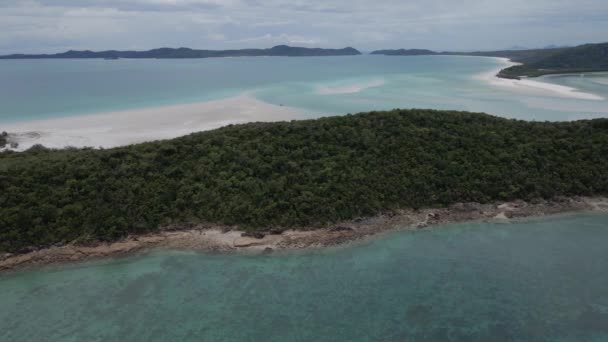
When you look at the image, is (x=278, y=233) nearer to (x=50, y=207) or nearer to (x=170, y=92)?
(x=50, y=207)

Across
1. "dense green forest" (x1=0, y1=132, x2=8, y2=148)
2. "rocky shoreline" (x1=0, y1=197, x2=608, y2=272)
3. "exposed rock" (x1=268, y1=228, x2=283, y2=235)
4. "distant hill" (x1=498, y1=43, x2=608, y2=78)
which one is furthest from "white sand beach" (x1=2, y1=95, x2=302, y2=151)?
"distant hill" (x1=498, y1=43, x2=608, y2=78)

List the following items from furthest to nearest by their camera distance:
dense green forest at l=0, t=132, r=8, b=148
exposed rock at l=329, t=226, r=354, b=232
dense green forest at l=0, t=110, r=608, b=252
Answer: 1. dense green forest at l=0, t=132, r=8, b=148
2. exposed rock at l=329, t=226, r=354, b=232
3. dense green forest at l=0, t=110, r=608, b=252

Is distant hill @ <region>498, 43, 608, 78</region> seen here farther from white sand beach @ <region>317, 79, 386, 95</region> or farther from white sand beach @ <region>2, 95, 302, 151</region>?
white sand beach @ <region>2, 95, 302, 151</region>

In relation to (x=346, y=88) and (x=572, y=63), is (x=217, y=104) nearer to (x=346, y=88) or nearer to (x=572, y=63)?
(x=346, y=88)

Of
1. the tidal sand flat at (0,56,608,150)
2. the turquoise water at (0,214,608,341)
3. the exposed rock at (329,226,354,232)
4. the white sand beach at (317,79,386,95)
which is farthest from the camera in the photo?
the white sand beach at (317,79,386,95)

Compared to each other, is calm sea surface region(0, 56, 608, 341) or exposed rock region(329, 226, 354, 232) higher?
exposed rock region(329, 226, 354, 232)

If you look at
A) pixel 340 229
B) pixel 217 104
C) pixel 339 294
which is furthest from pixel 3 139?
pixel 339 294
